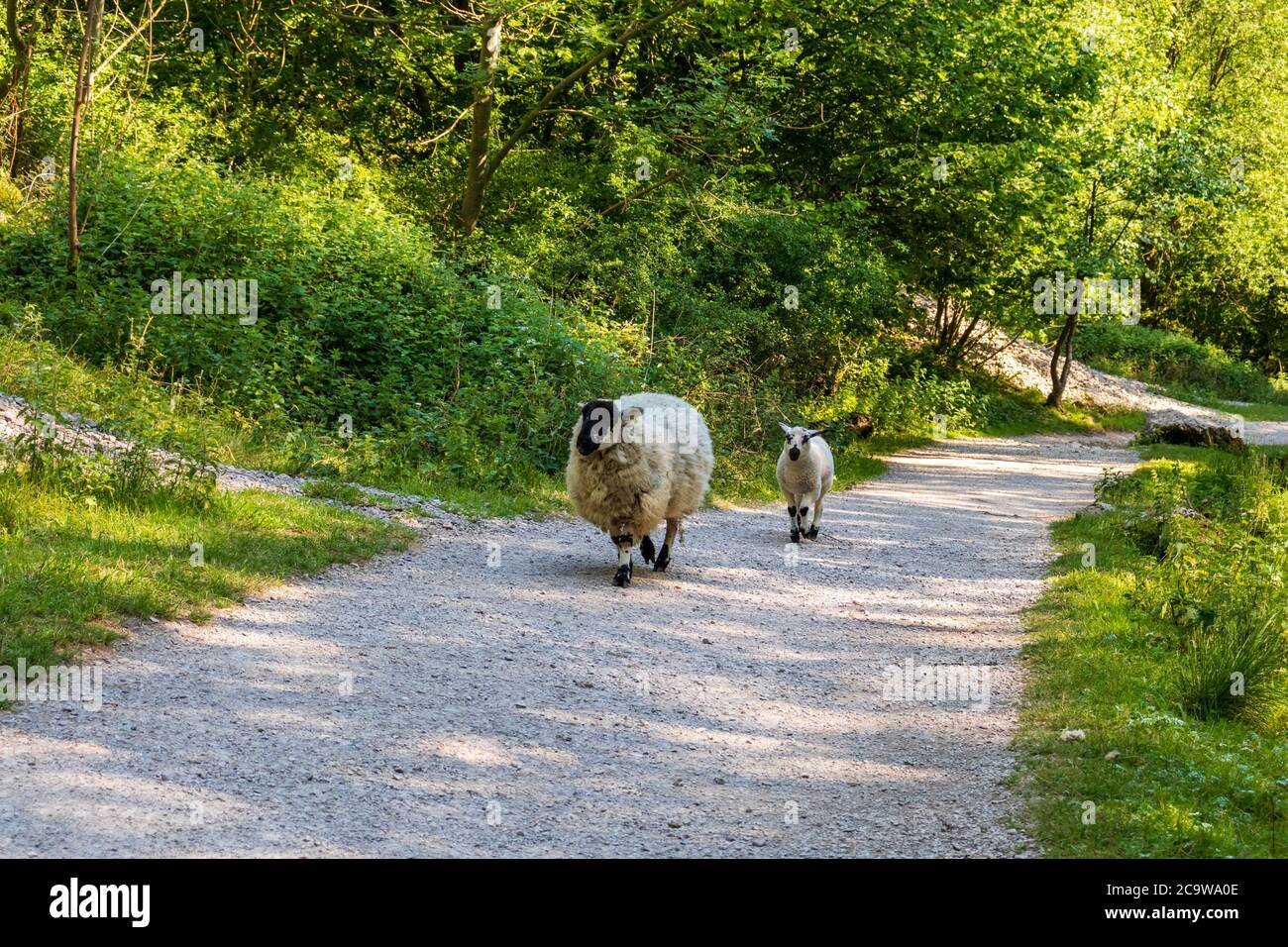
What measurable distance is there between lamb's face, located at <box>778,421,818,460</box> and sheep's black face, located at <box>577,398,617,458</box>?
332 centimetres

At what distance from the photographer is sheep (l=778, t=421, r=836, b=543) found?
14.4 metres

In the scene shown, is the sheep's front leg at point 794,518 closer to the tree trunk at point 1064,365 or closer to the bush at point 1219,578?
the bush at point 1219,578

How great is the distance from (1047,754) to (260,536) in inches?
265

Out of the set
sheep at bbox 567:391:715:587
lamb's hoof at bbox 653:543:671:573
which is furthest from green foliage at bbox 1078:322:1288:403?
sheep at bbox 567:391:715:587

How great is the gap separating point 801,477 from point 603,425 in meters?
3.62

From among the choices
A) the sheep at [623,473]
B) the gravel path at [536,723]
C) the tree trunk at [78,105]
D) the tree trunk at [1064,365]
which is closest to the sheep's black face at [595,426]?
the sheep at [623,473]

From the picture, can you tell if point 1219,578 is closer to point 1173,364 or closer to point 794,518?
point 794,518

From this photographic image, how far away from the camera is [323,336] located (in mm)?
16734

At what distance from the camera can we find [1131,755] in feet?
23.4

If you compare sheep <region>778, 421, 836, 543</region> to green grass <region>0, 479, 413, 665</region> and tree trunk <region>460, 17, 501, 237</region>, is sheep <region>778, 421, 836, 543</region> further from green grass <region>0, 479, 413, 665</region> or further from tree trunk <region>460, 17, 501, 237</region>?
tree trunk <region>460, 17, 501, 237</region>

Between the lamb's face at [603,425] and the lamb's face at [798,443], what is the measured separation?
312cm

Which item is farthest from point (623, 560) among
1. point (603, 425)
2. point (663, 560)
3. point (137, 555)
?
point (137, 555)

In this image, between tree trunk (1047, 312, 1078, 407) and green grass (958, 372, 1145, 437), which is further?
tree trunk (1047, 312, 1078, 407)
